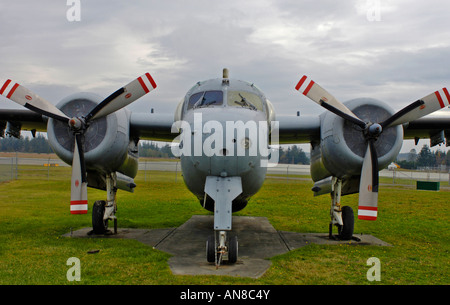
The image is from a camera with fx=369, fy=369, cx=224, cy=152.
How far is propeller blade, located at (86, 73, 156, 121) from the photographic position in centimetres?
931

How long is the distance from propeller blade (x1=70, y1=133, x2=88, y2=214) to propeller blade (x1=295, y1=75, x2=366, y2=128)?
18.7 feet

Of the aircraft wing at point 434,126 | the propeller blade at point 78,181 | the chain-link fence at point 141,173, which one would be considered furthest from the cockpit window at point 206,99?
the chain-link fence at point 141,173

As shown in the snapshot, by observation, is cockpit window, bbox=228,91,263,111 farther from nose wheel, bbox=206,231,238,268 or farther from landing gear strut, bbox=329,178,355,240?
landing gear strut, bbox=329,178,355,240

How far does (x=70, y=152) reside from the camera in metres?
9.72

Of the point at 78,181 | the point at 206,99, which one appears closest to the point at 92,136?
the point at 78,181

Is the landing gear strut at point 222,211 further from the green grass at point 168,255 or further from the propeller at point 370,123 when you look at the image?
the propeller at point 370,123

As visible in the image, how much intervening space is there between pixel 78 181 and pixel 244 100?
15.3 ft

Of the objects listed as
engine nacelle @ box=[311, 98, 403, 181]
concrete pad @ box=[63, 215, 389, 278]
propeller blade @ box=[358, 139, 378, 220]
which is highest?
engine nacelle @ box=[311, 98, 403, 181]

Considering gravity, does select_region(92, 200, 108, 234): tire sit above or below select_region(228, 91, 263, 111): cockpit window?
below

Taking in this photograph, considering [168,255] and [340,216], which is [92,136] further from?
[340,216]

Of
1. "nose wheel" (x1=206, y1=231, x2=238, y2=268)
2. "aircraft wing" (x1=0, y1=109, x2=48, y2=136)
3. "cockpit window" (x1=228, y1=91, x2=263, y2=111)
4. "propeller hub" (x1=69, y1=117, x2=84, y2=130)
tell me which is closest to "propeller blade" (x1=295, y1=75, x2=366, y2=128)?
"cockpit window" (x1=228, y1=91, x2=263, y2=111)

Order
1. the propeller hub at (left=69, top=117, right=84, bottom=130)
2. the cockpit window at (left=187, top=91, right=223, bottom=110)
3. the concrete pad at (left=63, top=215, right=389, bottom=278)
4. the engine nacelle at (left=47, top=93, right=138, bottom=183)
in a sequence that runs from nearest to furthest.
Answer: the concrete pad at (left=63, top=215, right=389, bottom=278), the cockpit window at (left=187, top=91, right=223, bottom=110), the propeller hub at (left=69, top=117, right=84, bottom=130), the engine nacelle at (left=47, top=93, right=138, bottom=183)

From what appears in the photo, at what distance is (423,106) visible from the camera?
9.00m
